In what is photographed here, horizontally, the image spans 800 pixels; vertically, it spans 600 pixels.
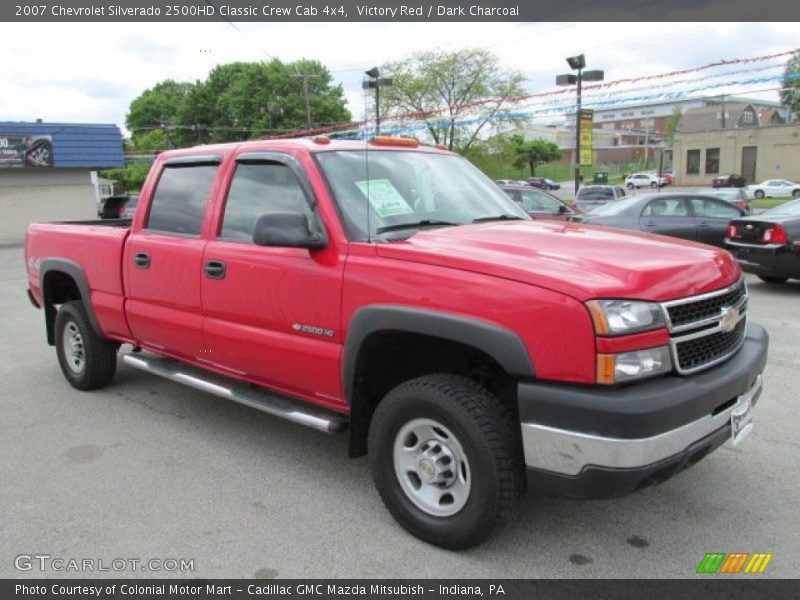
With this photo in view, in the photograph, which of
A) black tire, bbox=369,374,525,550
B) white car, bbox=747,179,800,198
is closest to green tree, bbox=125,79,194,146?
white car, bbox=747,179,800,198

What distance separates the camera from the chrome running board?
143 inches

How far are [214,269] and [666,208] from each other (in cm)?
1029

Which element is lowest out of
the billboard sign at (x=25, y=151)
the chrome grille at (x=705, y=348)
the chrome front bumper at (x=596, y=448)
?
the chrome front bumper at (x=596, y=448)

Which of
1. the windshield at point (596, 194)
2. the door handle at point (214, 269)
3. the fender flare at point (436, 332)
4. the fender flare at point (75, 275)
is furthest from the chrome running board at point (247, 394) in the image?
the windshield at point (596, 194)

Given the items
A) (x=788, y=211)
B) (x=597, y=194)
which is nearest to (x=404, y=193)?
(x=788, y=211)

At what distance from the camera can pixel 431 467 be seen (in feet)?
10.4

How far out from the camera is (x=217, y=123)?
203 ft

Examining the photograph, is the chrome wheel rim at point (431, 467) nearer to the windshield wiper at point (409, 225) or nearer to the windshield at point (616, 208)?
the windshield wiper at point (409, 225)

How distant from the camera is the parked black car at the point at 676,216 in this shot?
12.0 meters

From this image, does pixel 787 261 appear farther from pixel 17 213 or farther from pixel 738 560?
pixel 17 213

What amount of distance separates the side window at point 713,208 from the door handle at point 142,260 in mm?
10396

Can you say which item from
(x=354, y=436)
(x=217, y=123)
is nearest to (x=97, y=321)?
(x=354, y=436)

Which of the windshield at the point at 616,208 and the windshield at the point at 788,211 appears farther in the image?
the windshield at the point at 616,208

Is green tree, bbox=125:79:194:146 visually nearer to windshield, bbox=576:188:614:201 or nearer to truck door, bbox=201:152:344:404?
windshield, bbox=576:188:614:201
